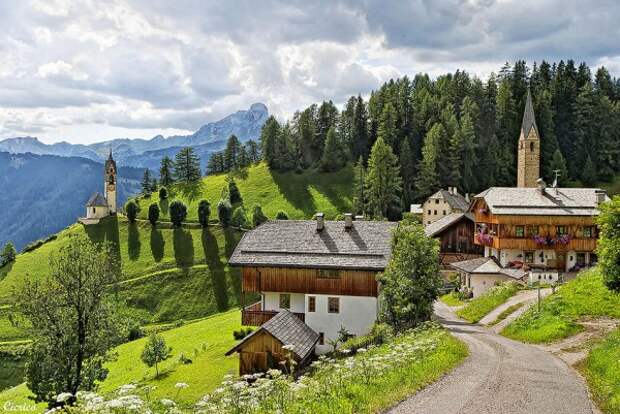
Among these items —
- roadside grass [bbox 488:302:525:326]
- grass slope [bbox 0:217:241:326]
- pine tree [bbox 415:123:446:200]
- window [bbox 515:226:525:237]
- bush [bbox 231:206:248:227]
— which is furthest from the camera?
pine tree [bbox 415:123:446:200]

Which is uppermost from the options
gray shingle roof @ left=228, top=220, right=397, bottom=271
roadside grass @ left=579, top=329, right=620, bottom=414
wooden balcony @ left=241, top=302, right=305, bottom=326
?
gray shingle roof @ left=228, top=220, right=397, bottom=271

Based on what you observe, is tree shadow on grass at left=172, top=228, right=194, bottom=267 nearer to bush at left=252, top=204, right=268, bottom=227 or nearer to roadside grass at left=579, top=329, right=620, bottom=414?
bush at left=252, top=204, right=268, bottom=227

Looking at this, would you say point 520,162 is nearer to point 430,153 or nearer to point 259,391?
point 430,153

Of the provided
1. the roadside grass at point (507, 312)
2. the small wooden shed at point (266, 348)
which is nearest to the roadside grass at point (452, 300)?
the roadside grass at point (507, 312)

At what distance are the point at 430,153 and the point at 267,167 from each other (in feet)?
123

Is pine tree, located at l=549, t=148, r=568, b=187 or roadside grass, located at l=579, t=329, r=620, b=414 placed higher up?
pine tree, located at l=549, t=148, r=568, b=187

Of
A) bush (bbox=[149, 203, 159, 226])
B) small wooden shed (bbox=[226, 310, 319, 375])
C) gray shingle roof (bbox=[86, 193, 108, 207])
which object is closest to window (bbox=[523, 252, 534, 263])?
small wooden shed (bbox=[226, 310, 319, 375])

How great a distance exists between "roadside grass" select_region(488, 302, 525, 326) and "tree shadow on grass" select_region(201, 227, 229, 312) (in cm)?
4501

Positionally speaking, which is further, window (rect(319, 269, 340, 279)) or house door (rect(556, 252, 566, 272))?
house door (rect(556, 252, 566, 272))

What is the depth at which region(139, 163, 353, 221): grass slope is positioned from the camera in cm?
10456

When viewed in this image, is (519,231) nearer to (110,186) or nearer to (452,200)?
(452,200)

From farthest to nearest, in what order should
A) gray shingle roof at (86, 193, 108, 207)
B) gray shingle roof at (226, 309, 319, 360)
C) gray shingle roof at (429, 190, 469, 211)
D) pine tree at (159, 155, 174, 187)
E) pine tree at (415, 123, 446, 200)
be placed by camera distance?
pine tree at (159, 155, 174, 187)
pine tree at (415, 123, 446, 200)
gray shingle roof at (86, 193, 108, 207)
gray shingle roof at (429, 190, 469, 211)
gray shingle roof at (226, 309, 319, 360)

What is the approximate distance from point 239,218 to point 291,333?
64967 mm

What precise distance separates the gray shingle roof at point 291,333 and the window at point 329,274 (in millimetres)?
4108
